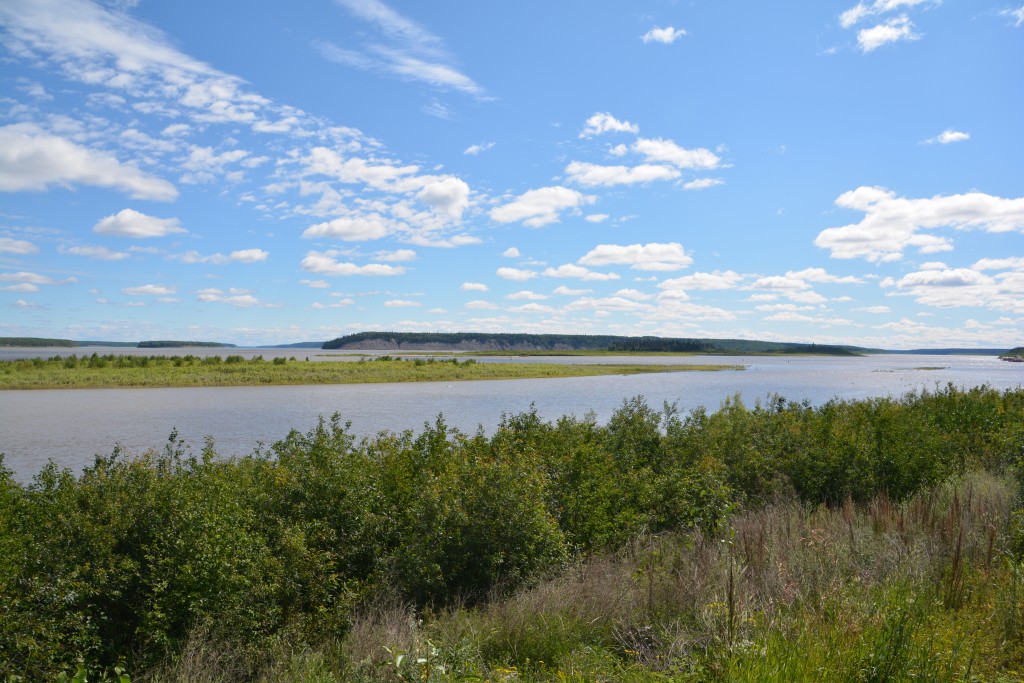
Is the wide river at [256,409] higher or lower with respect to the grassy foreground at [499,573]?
lower

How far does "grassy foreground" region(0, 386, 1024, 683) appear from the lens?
5.31 meters

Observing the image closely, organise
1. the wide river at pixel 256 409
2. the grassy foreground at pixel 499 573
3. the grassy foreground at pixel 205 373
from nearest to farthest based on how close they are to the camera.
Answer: the grassy foreground at pixel 499 573 < the wide river at pixel 256 409 < the grassy foreground at pixel 205 373

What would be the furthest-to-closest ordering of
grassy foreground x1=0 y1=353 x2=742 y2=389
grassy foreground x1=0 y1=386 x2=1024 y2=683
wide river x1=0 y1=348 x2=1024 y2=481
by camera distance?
grassy foreground x1=0 y1=353 x2=742 y2=389, wide river x1=0 y1=348 x2=1024 y2=481, grassy foreground x1=0 y1=386 x2=1024 y2=683

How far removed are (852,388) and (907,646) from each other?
196 ft

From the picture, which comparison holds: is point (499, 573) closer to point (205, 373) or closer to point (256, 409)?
point (256, 409)

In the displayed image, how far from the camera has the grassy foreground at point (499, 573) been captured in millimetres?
5309

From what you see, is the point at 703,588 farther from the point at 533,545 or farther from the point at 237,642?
the point at 237,642

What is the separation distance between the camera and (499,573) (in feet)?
28.5

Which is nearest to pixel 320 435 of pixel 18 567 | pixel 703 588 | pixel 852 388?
pixel 18 567

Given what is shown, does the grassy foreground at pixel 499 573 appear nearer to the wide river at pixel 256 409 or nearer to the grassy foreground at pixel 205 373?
the wide river at pixel 256 409

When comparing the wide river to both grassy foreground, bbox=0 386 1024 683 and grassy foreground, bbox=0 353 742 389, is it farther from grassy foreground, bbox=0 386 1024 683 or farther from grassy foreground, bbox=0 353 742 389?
grassy foreground, bbox=0 386 1024 683

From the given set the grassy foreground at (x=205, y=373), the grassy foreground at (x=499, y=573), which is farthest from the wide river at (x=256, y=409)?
the grassy foreground at (x=499, y=573)

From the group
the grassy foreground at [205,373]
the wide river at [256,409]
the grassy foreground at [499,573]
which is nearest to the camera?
the grassy foreground at [499,573]

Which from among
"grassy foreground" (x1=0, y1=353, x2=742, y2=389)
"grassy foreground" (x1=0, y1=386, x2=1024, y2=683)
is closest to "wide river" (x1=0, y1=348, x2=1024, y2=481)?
"grassy foreground" (x1=0, y1=353, x2=742, y2=389)
